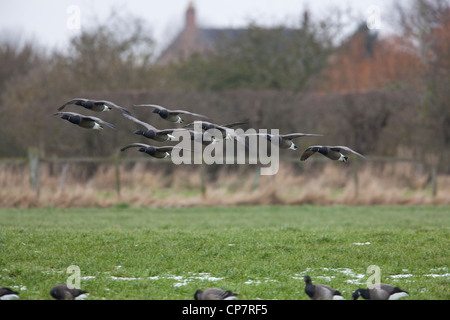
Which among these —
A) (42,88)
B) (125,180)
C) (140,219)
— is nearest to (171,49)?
(42,88)

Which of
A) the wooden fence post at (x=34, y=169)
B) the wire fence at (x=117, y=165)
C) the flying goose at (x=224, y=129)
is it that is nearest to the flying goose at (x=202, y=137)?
the flying goose at (x=224, y=129)

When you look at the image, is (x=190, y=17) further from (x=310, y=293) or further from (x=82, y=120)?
(x=310, y=293)

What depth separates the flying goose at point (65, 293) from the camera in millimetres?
6641

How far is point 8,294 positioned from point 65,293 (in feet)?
2.07

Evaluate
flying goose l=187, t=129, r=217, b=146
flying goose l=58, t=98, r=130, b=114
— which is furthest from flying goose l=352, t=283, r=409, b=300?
flying goose l=58, t=98, r=130, b=114

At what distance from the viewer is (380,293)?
6676 millimetres

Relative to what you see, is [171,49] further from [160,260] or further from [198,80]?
Answer: [160,260]

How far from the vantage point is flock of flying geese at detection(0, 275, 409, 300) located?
6621 mm

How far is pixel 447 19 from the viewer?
29500 millimetres

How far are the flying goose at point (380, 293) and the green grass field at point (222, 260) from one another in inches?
11.8

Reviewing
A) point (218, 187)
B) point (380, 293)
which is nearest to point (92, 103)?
point (380, 293)

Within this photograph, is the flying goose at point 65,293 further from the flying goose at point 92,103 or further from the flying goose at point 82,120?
the flying goose at point 92,103
